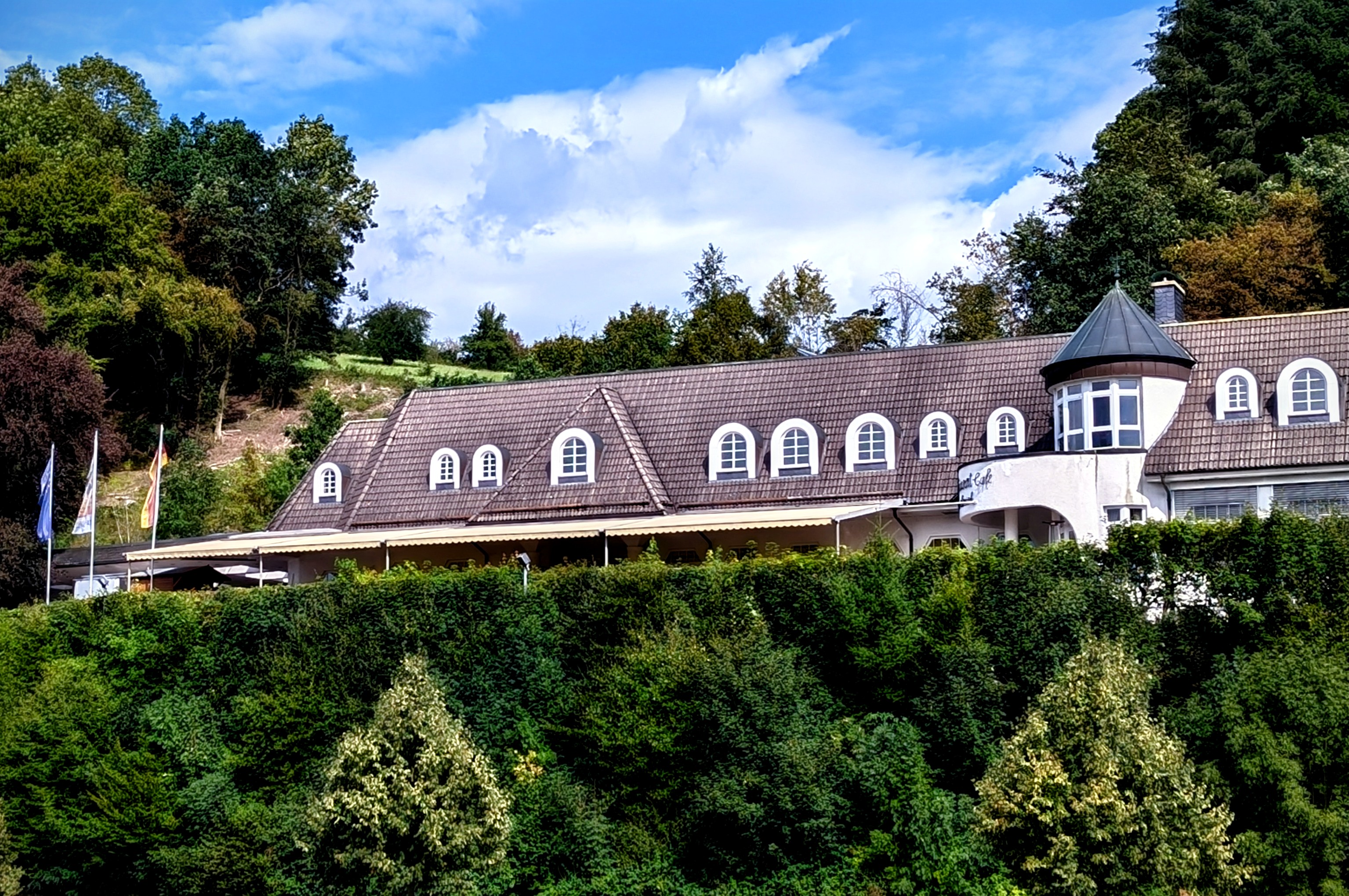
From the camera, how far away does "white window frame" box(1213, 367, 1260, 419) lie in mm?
36250

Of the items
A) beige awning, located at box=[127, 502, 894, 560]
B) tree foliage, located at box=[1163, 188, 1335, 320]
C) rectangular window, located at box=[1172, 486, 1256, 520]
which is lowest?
beige awning, located at box=[127, 502, 894, 560]

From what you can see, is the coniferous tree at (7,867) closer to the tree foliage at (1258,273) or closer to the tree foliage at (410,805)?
the tree foliage at (410,805)

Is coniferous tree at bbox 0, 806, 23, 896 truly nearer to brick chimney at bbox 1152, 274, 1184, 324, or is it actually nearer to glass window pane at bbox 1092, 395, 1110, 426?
glass window pane at bbox 1092, 395, 1110, 426

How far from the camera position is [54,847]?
35.5m

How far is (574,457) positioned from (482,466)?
3565mm

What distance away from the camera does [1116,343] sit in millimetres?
36531

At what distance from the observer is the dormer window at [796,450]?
40719mm

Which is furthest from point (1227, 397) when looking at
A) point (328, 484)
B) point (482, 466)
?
point (328, 484)

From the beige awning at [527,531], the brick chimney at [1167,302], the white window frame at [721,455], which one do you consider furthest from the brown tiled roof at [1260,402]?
the white window frame at [721,455]

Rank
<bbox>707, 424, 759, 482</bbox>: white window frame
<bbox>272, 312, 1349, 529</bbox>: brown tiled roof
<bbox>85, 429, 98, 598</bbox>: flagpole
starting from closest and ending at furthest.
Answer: <bbox>272, 312, 1349, 529</bbox>: brown tiled roof, <bbox>707, 424, 759, 482</bbox>: white window frame, <bbox>85, 429, 98, 598</bbox>: flagpole

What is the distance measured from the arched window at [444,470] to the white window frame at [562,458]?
143 inches

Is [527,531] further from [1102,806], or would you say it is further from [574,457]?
[1102,806]

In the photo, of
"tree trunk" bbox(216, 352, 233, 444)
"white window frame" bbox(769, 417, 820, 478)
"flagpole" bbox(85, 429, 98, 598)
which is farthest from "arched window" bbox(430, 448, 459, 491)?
"tree trunk" bbox(216, 352, 233, 444)

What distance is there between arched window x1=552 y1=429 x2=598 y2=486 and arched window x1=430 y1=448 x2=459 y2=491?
12.0 ft
